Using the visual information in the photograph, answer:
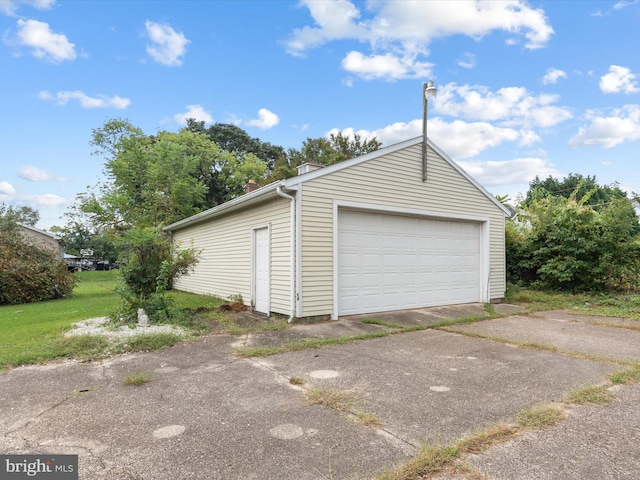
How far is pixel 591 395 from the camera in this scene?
330 centimetres

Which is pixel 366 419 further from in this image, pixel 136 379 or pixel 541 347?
pixel 541 347

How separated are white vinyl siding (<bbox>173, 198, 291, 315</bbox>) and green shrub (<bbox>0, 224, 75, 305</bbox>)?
12.6 ft

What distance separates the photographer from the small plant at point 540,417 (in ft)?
9.02

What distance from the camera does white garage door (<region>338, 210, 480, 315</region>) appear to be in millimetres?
7645

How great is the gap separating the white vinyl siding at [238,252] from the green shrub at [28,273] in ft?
12.6

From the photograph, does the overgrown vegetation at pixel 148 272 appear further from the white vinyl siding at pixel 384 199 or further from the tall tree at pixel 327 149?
the tall tree at pixel 327 149

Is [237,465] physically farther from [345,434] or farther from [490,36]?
[490,36]

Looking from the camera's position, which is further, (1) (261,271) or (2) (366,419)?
(1) (261,271)

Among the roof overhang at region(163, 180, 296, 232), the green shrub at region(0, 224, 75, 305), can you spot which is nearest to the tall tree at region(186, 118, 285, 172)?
the green shrub at region(0, 224, 75, 305)

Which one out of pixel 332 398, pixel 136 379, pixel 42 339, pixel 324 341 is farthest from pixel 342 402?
pixel 42 339

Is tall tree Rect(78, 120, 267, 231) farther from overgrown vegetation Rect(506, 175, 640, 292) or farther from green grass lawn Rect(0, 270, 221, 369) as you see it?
overgrown vegetation Rect(506, 175, 640, 292)

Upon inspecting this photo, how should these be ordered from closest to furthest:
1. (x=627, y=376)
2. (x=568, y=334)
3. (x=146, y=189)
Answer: (x=627, y=376)
(x=568, y=334)
(x=146, y=189)

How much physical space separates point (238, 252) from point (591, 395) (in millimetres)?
7636

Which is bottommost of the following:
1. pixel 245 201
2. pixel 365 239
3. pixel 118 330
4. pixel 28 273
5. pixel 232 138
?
pixel 118 330
